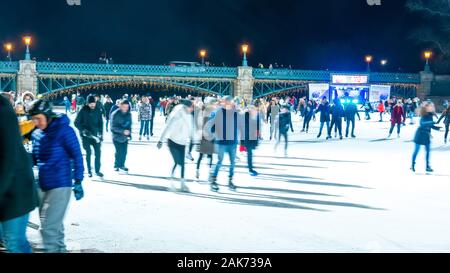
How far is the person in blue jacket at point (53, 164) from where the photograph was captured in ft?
16.9

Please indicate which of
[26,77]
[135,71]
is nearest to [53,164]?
[26,77]

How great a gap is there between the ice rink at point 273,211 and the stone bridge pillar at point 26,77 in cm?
3801

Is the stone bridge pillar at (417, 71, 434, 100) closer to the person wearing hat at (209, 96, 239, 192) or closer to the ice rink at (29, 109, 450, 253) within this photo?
the ice rink at (29, 109, 450, 253)

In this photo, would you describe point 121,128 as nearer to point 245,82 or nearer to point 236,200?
point 236,200

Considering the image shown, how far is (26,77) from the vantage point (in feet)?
160

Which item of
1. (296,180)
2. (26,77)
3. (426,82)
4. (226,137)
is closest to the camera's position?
(226,137)

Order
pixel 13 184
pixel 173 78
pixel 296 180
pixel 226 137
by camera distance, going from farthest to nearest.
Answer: pixel 173 78, pixel 296 180, pixel 226 137, pixel 13 184

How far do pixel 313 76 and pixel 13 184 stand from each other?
2221 inches

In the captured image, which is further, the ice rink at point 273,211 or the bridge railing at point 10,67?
the bridge railing at point 10,67

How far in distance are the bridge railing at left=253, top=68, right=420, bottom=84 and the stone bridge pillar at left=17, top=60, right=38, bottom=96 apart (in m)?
20.3

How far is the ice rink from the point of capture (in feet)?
20.1

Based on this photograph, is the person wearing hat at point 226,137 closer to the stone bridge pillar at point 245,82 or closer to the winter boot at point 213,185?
the winter boot at point 213,185

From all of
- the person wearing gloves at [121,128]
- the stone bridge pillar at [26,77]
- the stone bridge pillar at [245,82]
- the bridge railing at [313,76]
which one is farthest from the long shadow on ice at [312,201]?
the bridge railing at [313,76]
